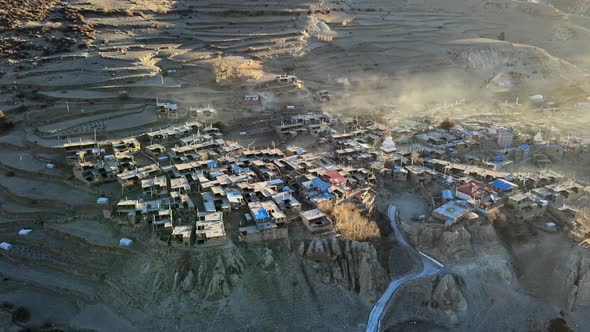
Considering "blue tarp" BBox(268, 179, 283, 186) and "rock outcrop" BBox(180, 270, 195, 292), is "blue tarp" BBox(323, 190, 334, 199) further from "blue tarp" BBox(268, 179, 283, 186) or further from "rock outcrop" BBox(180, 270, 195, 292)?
"rock outcrop" BBox(180, 270, 195, 292)

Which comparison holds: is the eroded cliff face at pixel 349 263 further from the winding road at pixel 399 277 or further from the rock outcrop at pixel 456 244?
the rock outcrop at pixel 456 244

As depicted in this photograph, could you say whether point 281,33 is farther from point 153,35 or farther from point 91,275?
point 91,275

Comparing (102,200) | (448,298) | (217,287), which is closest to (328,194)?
(448,298)

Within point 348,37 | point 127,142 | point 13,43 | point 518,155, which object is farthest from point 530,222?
point 13,43

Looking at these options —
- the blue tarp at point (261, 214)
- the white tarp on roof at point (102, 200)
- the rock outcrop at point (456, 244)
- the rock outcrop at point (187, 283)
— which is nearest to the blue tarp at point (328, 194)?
the blue tarp at point (261, 214)

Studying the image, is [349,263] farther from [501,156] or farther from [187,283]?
[501,156]

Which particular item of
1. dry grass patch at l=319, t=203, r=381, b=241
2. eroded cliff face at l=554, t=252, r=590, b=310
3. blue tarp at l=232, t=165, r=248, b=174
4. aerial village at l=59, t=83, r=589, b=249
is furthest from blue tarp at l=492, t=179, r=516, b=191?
blue tarp at l=232, t=165, r=248, b=174
